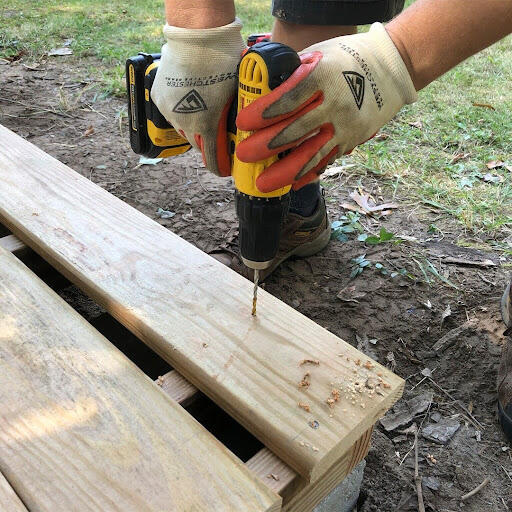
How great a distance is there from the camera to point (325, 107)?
4.48 ft

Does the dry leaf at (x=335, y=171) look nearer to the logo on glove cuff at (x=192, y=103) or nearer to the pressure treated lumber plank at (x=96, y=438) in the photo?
the logo on glove cuff at (x=192, y=103)

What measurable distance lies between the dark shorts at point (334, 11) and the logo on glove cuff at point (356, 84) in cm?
74

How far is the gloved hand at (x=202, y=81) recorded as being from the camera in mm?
1533

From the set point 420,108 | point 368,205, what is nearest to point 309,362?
point 368,205

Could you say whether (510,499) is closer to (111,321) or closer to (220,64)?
(111,321)

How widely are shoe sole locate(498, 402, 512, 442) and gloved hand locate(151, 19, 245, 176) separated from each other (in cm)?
122

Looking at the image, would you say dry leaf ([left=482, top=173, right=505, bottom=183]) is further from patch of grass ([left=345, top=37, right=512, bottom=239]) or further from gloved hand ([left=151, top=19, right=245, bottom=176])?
gloved hand ([left=151, top=19, right=245, bottom=176])

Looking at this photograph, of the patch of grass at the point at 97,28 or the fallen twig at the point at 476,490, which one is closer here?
the fallen twig at the point at 476,490

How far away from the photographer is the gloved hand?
153 centimetres

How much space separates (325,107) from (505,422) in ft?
3.83

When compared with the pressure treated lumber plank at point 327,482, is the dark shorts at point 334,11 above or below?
above

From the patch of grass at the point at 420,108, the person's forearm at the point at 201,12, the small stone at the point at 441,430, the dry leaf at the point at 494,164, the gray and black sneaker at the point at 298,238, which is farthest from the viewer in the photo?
the dry leaf at the point at 494,164

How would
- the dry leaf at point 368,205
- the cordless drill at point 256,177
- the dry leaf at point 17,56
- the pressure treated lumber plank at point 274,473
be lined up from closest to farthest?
the pressure treated lumber plank at point 274,473 → the cordless drill at point 256,177 → the dry leaf at point 368,205 → the dry leaf at point 17,56

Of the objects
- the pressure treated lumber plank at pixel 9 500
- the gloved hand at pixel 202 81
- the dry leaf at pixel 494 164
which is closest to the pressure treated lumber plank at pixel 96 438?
the pressure treated lumber plank at pixel 9 500
